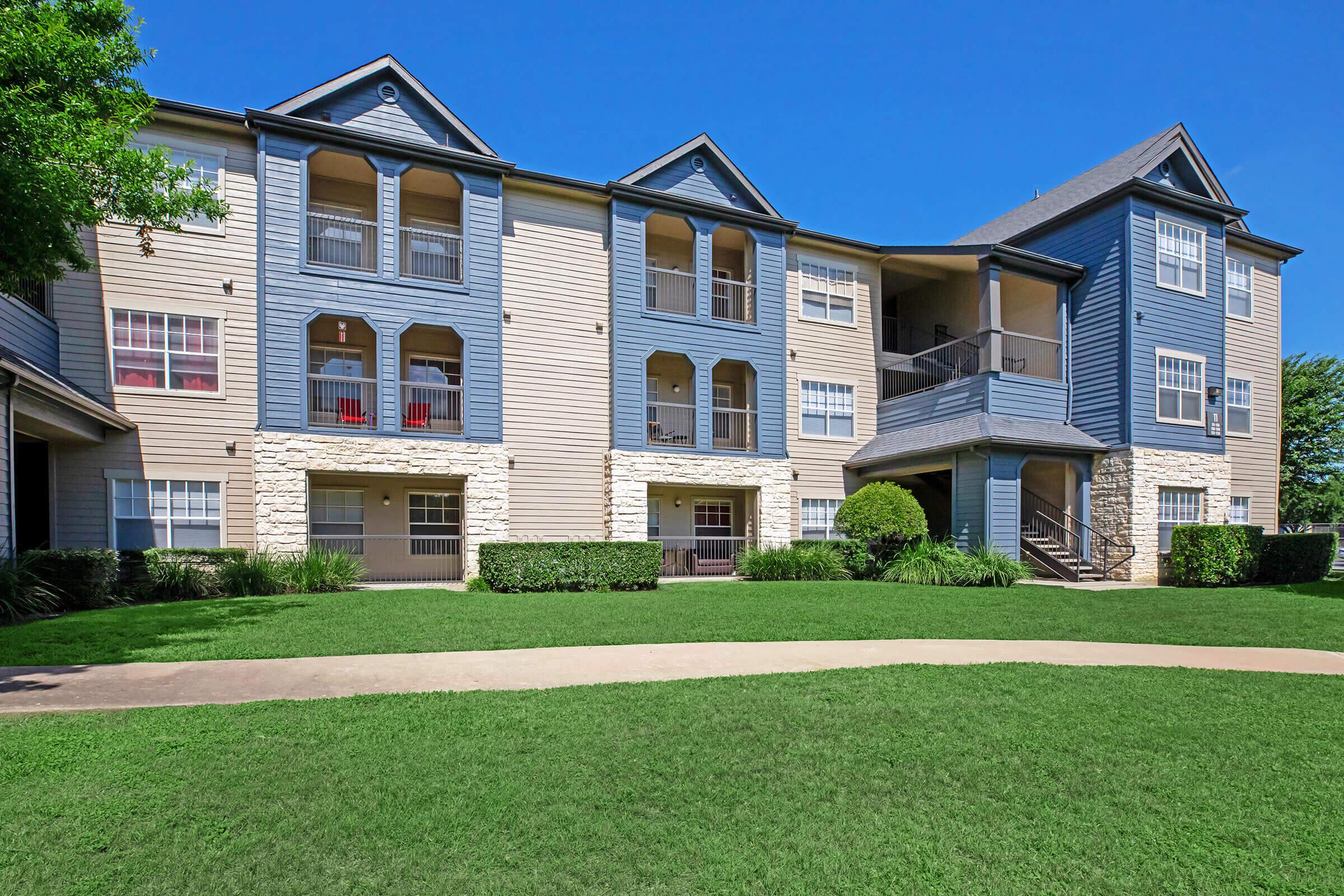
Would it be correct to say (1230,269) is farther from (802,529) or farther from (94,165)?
(94,165)

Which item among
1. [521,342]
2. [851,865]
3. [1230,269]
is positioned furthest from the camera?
[1230,269]

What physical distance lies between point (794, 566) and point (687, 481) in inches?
131

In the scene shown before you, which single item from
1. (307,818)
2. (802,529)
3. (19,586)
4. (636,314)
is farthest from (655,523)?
(307,818)

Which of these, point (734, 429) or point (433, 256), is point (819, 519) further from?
point (433, 256)

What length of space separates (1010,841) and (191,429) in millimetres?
15607

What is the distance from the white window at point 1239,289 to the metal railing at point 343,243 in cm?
2347

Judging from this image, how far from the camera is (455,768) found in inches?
167

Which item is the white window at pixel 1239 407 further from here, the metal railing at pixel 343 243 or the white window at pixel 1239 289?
the metal railing at pixel 343 243

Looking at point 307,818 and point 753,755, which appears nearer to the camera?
point 307,818

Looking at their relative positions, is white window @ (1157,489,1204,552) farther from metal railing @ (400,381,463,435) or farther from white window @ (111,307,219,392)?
Result: white window @ (111,307,219,392)

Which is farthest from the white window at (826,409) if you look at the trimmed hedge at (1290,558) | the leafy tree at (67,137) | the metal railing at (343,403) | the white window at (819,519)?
the leafy tree at (67,137)

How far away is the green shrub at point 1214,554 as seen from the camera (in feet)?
55.9

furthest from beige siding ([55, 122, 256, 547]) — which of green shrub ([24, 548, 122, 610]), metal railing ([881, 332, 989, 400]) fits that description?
metal railing ([881, 332, 989, 400])

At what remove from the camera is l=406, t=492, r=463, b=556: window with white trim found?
1752cm
